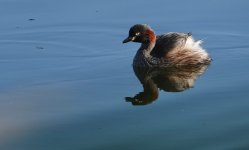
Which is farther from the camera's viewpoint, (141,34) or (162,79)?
(141,34)

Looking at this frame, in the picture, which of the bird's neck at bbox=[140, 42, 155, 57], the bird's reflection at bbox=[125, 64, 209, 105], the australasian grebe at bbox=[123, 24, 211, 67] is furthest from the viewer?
the bird's neck at bbox=[140, 42, 155, 57]

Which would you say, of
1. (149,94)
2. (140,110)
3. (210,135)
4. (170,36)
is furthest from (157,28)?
(210,135)

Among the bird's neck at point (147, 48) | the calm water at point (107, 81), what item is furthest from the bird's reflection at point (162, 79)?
the bird's neck at point (147, 48)

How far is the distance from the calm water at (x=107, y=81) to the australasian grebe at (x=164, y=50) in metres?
0.25

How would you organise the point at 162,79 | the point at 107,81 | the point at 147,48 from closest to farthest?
the point at 107,81 < the point at 162,79 < the point at 147,48

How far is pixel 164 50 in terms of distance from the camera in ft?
34.6

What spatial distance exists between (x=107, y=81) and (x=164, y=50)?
4.90 ft

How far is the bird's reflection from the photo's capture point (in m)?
8.77

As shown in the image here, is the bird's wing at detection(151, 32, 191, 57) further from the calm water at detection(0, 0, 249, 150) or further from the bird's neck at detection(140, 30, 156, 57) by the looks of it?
the calm water at detection(0, 0, 249, 150)

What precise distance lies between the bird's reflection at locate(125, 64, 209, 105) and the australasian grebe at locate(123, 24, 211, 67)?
0.12m

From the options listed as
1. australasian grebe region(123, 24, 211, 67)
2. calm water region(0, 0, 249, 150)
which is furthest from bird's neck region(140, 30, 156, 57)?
calm water region(0, 0, 249, 150)

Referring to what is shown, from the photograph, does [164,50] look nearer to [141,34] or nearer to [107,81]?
[141,34]

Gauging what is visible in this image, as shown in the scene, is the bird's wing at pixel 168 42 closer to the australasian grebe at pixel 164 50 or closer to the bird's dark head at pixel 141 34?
the australasian grebe at pixel 164 50

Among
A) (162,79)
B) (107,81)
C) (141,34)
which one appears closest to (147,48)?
(141,34)
